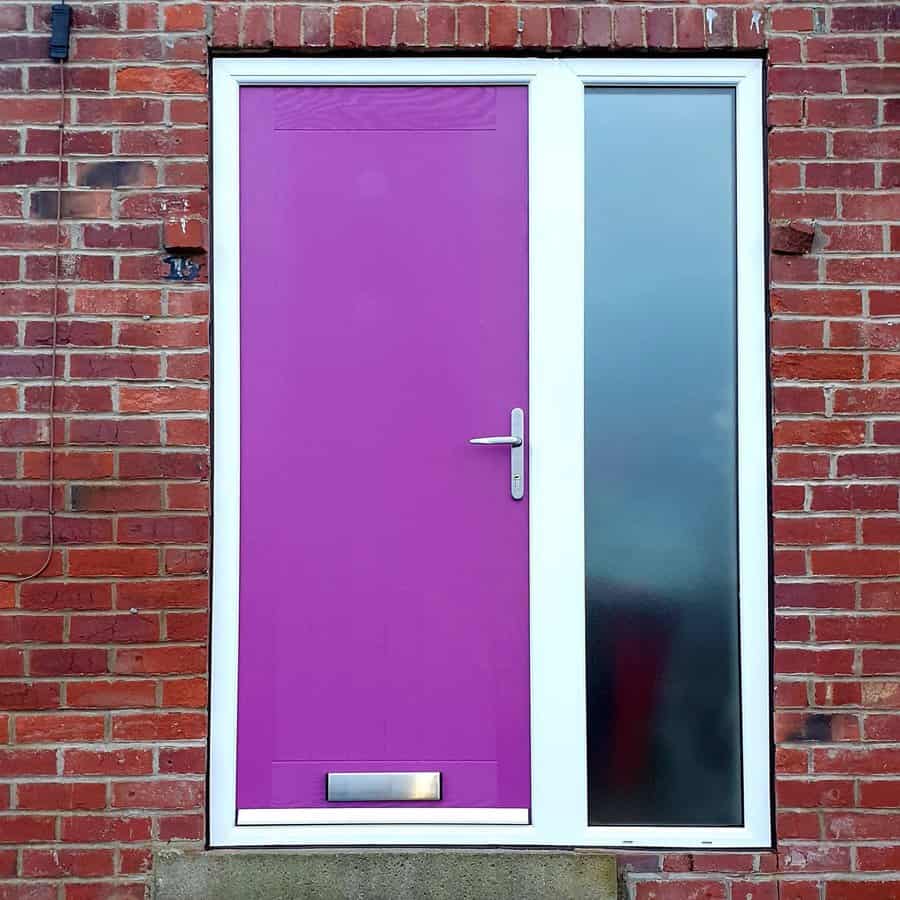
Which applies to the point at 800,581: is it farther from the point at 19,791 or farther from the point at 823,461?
the point at 19,791

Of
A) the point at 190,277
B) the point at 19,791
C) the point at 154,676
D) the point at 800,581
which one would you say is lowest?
the point at 19,791

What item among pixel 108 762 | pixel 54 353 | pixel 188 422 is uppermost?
pixel 54 353

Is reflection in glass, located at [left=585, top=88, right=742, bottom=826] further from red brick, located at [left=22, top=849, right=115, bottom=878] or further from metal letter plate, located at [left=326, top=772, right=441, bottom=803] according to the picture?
red brick, located at [left=22, top=849, right=115, bottom=878]

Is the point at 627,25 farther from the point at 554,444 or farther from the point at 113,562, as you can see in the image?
the point at 113,562

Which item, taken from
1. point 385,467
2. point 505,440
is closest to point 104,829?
point 385,467

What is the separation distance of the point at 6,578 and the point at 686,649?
199 cm

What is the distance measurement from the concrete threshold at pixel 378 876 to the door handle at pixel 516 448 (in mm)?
1048

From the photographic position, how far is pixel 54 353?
284cm

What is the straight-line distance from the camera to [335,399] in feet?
9.59

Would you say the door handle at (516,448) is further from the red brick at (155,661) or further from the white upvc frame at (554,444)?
the red brick at (155,661)

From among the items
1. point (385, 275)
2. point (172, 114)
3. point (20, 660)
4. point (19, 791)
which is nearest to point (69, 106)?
point (172, 114)

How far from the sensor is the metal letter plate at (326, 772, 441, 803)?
9.48 feet

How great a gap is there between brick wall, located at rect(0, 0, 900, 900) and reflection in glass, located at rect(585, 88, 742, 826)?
16 centimetres

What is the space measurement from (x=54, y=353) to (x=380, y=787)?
1.58 meters
